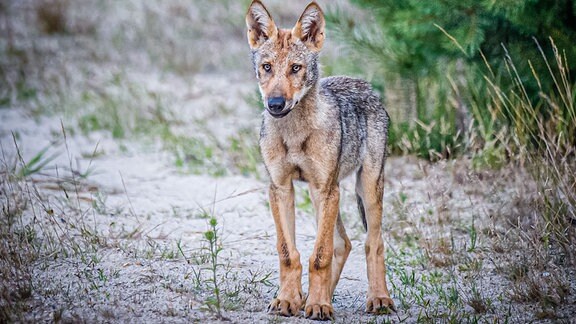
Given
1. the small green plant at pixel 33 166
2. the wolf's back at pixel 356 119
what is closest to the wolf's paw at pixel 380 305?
the wolf's back at pixel 356 119

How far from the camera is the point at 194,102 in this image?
37.8 ft

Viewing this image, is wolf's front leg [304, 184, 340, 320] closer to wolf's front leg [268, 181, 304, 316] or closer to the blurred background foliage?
wolf's front leg [268, 181, 304, 316]

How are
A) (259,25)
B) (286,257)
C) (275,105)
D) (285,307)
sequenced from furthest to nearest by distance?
(259,25)
(286,257)
(285,307)
(275,105)

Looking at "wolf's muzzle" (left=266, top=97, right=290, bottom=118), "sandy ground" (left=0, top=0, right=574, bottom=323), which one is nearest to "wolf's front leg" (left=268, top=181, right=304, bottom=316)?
"sandy ground" (left=0, top=0, right=574, bottom=323)

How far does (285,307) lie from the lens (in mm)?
5008

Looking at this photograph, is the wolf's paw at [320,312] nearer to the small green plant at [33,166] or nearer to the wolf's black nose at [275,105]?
the wolf's black nose at [275,105]

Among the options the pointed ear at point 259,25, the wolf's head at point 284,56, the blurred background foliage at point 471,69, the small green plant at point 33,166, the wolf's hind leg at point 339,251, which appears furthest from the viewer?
the small green plant at point 33,166

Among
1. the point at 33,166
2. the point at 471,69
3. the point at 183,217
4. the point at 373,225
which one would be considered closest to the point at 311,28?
the point at 373,225

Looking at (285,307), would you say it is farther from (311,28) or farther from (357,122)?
(311,28)

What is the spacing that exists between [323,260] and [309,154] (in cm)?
73

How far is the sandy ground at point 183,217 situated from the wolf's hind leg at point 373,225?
231mm

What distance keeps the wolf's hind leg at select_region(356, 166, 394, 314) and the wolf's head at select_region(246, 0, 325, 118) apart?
0.85 metres

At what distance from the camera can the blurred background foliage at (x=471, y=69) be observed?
7.00 meters

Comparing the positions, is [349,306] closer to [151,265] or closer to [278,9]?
[151,265]
